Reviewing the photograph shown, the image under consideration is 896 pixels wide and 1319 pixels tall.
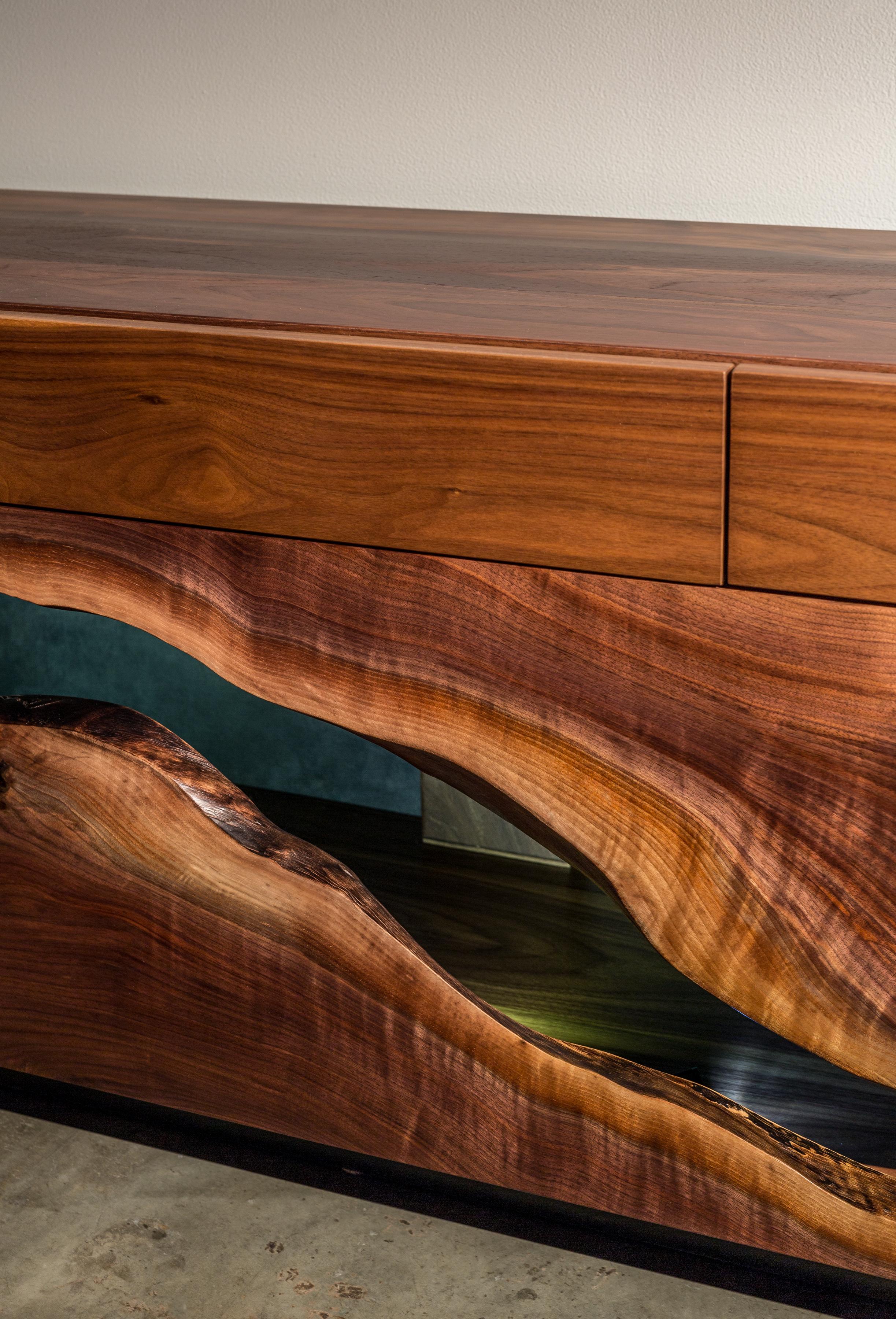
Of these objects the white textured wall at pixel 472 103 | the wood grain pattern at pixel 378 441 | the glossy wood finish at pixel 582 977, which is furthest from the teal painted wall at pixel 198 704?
the wood grain pattern at pixel 378 441

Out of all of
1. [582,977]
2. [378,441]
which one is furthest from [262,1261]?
[378,441]

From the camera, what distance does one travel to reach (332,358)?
1.96 feet

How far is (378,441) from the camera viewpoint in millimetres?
604

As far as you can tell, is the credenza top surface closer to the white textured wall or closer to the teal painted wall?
the white textured wall

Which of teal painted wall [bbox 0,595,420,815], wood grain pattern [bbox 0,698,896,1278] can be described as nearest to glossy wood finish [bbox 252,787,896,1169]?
teal painted wall [bbox 0,595,420,815]

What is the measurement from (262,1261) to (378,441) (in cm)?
49

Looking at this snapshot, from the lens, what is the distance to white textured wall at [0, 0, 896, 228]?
100 centimetres

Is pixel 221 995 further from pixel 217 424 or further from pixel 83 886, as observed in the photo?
pixel 217 424

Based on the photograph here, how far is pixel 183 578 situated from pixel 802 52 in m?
0.66

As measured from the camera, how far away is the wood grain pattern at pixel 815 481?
528 millimetres

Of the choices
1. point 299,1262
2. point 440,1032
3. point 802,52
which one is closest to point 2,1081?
point 299,1262

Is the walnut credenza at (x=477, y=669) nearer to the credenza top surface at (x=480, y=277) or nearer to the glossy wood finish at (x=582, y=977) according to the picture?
the credenza top surface at (x=480, y=277)

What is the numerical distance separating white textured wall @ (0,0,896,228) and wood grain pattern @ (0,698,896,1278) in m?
0.62

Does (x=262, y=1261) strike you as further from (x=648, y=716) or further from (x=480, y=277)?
(x=480, y=277)
